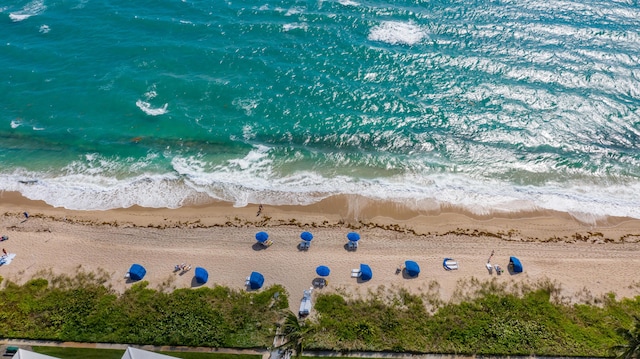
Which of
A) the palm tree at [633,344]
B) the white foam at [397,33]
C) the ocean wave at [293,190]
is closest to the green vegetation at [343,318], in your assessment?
the palm tree at [633,344]

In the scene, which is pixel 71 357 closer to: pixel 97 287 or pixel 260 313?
pixel 97 287

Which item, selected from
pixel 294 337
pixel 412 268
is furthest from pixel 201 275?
pixel 412 268

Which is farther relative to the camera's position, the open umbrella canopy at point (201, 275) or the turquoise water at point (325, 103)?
the turquoise water at point (325, 103)

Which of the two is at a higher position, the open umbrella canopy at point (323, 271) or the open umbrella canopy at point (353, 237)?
the open umbrella canopy at point (353, 237)

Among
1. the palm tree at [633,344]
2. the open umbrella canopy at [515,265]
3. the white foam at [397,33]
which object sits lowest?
the open umbrella canopy at [515,265]

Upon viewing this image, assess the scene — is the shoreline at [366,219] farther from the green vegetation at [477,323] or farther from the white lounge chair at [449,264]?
the green vegetation at [477,323]

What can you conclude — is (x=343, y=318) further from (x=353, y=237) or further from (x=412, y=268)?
(x=353, y=237)
